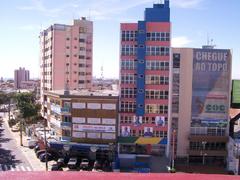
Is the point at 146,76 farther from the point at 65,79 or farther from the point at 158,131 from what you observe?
the point at 65,79

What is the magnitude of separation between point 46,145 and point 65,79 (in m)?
25.8

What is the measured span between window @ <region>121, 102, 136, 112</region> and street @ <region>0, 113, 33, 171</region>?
12246 millimetres

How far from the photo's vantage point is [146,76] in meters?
40.2

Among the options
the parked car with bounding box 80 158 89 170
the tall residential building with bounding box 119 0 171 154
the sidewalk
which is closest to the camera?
the parked car with bounding box 80 158 89 170

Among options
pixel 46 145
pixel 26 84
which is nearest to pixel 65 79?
pixel 46 145

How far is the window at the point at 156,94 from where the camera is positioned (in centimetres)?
4009

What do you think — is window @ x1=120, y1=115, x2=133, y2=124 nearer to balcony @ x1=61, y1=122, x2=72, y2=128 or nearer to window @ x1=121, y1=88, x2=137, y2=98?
window @ x1=121, y1=88, x2=137, y2=98

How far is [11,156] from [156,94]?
19.0 m

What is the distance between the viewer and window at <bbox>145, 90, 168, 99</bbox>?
4009 cm

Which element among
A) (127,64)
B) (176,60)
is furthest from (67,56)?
(176,60)

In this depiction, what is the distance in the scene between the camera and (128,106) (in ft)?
134

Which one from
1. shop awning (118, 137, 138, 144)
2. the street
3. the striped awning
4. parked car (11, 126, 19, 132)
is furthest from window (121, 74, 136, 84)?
Answer: parked car (11, 126, 19, 132)

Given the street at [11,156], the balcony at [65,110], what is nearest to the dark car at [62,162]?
the street at [11,156]

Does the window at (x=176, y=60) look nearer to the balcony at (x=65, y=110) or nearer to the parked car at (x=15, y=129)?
the balcony at (x=65, y=110)
